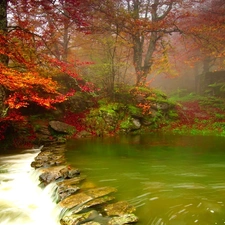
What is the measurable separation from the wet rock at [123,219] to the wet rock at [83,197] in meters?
0.87

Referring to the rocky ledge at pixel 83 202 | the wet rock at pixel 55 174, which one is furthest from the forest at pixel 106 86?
the rocky ledge at pixel 83 202

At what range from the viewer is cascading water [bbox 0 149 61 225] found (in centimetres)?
443

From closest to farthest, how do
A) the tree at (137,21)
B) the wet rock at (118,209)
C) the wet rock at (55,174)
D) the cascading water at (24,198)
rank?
the wet rock at (118,209), the cascading water at (24,198), the wet rock at (55,174), the tree at (137,21)

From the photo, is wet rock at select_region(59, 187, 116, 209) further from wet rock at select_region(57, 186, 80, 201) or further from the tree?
the tree

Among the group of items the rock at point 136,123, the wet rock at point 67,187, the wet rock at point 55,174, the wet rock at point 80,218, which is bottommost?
the wet rock at point 80,218

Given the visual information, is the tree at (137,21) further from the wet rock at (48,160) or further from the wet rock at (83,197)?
the wet rock at (83,197)

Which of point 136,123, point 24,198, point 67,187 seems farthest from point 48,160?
point 136,123

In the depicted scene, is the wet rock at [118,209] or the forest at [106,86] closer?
the wet rock at [118,209]

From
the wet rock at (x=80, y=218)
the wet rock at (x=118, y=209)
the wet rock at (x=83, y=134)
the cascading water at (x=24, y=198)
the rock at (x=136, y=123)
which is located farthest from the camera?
the rock at (x=136, y=123)

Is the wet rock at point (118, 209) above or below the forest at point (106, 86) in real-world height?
below

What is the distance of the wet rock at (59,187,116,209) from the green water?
0.36 meters

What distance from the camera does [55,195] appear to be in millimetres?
4941

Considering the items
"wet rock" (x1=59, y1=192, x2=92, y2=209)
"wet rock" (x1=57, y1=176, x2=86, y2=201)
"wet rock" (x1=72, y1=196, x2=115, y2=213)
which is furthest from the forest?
"wet rock" (x1=72, y1=196, x2=115, y2=213)

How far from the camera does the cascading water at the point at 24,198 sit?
4426mm
